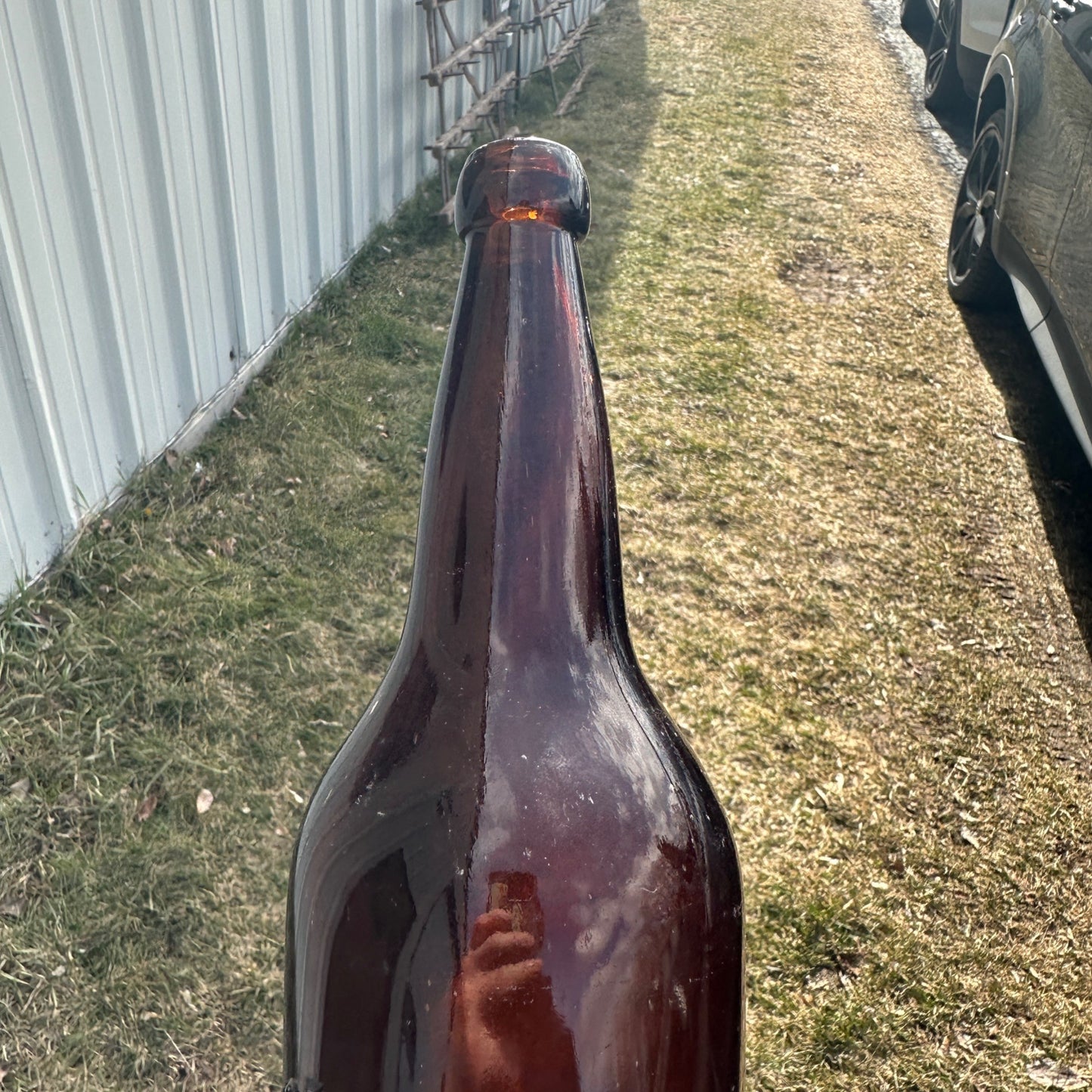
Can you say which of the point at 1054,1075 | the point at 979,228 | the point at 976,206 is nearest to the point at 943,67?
the point at 976,206

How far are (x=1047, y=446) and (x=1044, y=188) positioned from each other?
1104 millimetres

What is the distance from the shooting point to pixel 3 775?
9.00ft

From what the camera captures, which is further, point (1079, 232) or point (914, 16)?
point (914, 16)

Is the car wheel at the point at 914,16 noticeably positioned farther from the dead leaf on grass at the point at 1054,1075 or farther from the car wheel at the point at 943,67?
the dead leaf on grass at the point at 1054,1075

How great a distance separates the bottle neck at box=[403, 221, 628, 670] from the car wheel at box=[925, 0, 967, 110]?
8167 millimetres

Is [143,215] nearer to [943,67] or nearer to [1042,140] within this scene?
[1042,140]

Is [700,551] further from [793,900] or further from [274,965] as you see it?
[274,965]

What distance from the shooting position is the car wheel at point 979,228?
524 cm

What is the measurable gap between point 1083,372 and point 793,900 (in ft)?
7.28

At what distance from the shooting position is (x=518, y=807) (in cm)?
77

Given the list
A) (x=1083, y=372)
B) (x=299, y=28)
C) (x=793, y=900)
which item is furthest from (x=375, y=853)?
→ (x=299, y=28)

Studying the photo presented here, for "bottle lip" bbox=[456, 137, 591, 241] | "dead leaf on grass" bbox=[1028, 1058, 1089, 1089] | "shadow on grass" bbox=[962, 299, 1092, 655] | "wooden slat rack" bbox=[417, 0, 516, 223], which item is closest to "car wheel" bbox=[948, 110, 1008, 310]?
"shadow on grass" bbox=[962, 299, 1092, 655]

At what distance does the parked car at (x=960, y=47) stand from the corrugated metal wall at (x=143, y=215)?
4.36 m

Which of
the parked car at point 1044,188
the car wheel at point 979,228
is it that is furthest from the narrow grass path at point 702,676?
the parked car at point 1044,188
